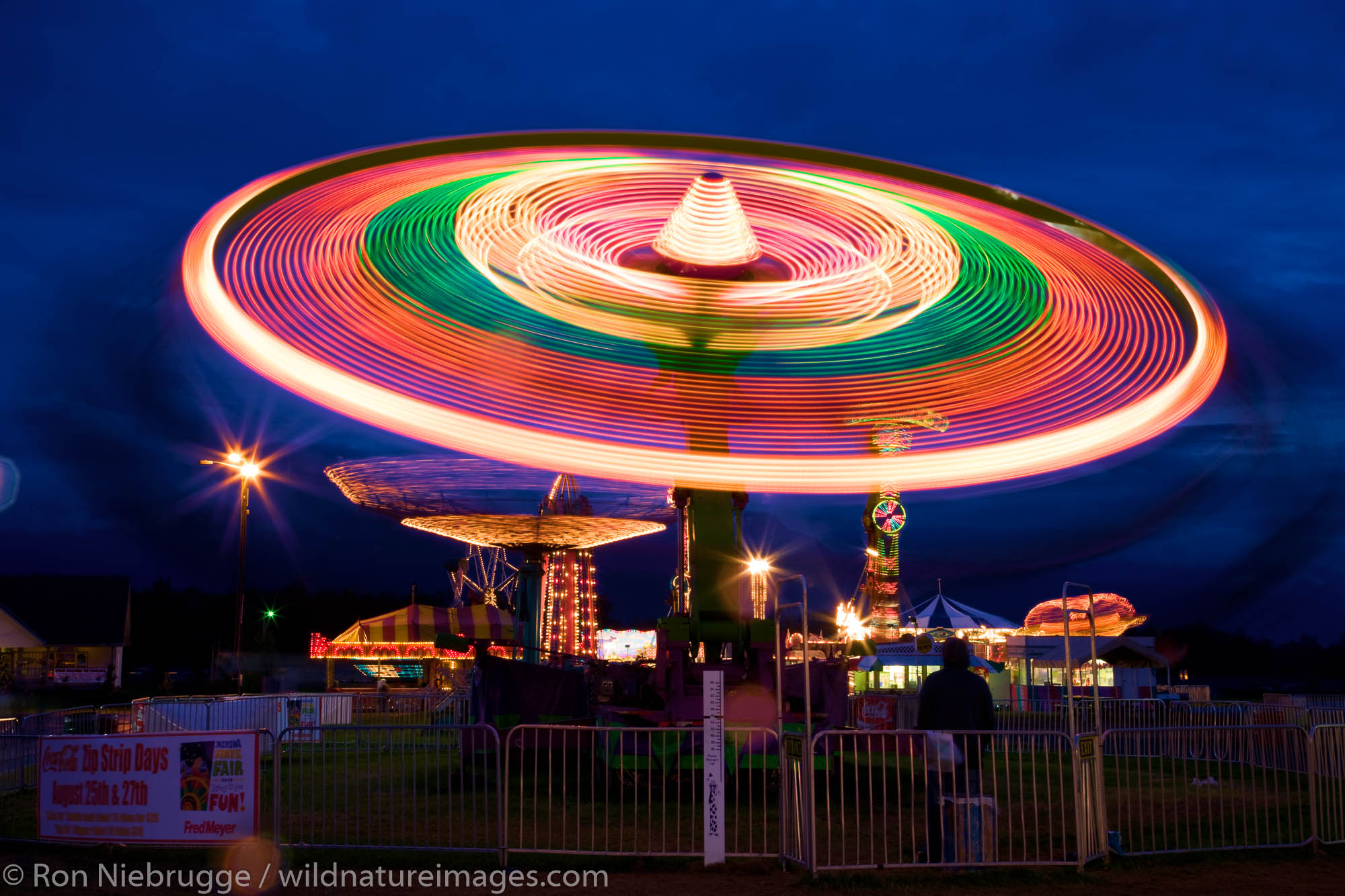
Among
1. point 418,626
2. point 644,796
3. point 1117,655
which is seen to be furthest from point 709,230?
point 418,626

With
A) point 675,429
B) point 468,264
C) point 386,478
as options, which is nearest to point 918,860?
point 675,429

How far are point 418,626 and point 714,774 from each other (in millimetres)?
44397

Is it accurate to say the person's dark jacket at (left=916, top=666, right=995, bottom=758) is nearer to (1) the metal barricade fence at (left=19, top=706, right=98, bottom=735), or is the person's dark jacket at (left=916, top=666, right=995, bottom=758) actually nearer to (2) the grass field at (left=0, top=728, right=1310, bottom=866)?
(2) the grass field at (left=0, top=728, right=1310, bottom=866)

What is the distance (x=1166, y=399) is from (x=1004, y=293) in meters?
2.44

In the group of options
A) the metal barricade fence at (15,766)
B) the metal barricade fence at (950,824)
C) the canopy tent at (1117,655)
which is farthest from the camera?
the canopy tent at (1117,655)

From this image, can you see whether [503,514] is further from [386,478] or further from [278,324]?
[278,324]

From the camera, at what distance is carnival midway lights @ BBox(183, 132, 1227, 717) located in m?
12.9

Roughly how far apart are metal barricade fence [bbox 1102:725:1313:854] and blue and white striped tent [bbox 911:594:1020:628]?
1237 inches

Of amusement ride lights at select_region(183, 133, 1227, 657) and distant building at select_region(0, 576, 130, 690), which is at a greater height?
amusement ride lights at select_region(183, 133, 1227, 657)

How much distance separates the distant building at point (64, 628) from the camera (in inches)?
2143

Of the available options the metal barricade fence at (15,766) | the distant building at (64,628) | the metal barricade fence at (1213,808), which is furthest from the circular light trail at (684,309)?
the distant building at (64,628)

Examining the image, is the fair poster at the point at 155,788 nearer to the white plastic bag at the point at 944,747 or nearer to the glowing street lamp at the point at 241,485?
the white plastic bag at the point at 944,747

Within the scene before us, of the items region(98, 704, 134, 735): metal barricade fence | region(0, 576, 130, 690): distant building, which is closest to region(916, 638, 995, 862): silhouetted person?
region(98, 704, 134, 735): metal barricade fence

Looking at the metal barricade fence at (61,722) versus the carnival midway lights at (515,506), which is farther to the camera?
the carnival midway lights at (515,506)
